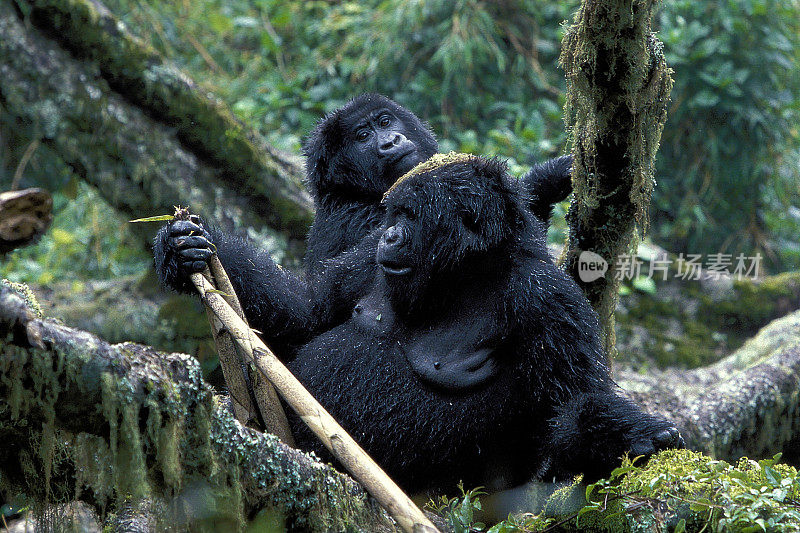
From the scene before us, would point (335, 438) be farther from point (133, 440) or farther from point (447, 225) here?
point (447, 225)

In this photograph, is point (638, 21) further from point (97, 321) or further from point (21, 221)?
point (97, 321)

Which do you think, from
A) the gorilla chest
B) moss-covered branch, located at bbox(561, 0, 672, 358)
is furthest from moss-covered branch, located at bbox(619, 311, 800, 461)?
the gorilla chest

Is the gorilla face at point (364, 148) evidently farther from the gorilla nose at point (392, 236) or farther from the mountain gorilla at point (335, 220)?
the gorilla nose at point (392, 236)

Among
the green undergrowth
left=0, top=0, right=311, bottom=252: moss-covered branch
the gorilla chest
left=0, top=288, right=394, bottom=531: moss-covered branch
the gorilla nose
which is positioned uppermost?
left=0, top=0, right=311, bottom=252: moss-covered branch

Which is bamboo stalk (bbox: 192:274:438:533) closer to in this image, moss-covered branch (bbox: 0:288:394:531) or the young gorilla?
moss-covered branch (bbox: 0:288:394:531)

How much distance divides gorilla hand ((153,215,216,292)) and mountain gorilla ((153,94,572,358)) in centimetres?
1

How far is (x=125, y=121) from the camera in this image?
7.21 metres

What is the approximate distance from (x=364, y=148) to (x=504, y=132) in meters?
4.95

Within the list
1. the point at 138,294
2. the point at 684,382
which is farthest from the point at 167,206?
the point at 684,382

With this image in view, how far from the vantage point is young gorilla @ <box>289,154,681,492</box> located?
141 inches

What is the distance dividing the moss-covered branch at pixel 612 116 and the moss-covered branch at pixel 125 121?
4.22 meters

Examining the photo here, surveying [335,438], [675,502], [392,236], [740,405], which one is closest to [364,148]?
[392,236]

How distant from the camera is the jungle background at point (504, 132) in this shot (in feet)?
26.0

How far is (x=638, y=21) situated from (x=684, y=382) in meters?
4.05
